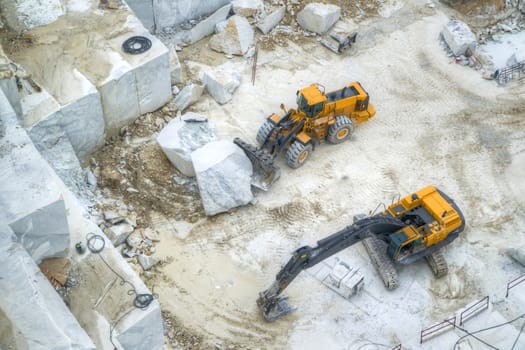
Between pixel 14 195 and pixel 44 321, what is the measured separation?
2651mm

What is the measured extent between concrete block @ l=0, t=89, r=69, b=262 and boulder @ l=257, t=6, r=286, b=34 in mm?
9304

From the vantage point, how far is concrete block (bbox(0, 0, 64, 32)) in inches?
636

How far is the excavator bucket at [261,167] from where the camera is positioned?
1507 centimetres

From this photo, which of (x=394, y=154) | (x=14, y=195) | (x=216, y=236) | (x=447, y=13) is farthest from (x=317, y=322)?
(x=447, y=13)

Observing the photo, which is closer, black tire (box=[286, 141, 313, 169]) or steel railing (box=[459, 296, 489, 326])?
steel railing (box=[459, 296, 489, 326])

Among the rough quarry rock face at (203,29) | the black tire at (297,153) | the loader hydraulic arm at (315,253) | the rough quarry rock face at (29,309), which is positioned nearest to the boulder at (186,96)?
the rough quarry rock face at (203,29)

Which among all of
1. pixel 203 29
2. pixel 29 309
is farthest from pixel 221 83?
pixel 29 309

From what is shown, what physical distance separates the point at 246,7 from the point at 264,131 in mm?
5601

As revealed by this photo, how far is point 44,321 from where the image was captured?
9.75m

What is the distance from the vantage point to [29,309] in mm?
9812

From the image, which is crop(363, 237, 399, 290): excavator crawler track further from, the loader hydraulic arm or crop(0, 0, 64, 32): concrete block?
crop(0, 0, 64, 32): concrete block

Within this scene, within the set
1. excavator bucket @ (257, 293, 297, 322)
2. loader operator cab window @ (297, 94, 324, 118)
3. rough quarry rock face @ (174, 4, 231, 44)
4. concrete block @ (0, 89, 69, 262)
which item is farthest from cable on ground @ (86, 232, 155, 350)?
rough quarry rock face @ (174, 4, 231, 44)

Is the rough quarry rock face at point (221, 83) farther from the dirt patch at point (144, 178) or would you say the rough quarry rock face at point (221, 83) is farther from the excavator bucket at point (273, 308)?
the excavator bucket at point (273, 308)

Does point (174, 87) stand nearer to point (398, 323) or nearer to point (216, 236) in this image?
point (216, 236)
